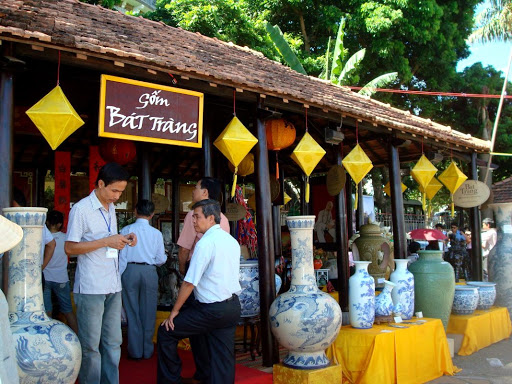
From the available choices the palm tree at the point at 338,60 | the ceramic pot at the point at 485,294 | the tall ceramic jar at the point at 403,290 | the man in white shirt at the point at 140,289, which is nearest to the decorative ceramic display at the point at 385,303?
the tall ceramic jar at the point at 403,290

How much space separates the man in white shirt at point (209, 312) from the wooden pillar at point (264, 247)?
104cm

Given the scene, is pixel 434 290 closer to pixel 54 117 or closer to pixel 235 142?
pixel 235 142

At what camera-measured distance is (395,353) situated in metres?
4.46

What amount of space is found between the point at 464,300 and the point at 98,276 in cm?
514

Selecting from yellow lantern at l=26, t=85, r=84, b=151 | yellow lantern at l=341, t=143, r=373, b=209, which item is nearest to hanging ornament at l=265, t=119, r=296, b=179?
yellow lantern at l=341, t=143, r=373, b=209

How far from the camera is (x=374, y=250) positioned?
6402mm

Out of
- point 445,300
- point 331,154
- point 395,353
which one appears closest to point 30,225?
point 395,353

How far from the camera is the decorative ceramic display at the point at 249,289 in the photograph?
4.59 meters

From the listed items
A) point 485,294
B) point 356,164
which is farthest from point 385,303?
point 485,294

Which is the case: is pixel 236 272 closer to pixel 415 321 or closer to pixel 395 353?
pixel 395 353

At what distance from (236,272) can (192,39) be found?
3.70 meters

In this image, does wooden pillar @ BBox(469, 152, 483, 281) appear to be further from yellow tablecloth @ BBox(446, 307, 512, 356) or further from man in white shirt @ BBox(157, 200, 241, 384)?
man in white shirt @ BBox(157, 200, 241, 384)

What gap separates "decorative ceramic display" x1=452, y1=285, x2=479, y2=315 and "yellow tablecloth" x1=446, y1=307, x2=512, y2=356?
0.26 feet

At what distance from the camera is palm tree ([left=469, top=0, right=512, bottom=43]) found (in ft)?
59.3
